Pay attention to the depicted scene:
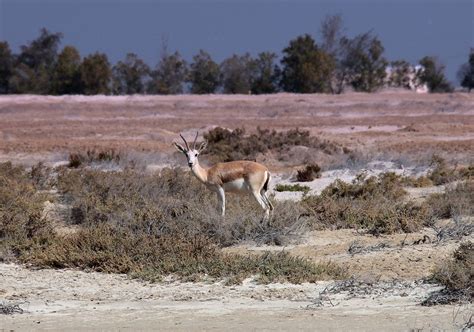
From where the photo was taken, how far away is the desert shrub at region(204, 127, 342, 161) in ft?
98.3

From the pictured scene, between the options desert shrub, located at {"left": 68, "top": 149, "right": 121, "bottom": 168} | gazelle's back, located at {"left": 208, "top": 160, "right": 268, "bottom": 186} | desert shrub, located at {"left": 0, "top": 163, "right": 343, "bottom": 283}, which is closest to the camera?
desert shrub, located at {"left": 0, "top": 163, "right": 343, "bottom": 283}

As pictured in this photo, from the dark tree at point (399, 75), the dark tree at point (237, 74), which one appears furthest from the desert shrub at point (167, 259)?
the dark tree at point (399, 75)

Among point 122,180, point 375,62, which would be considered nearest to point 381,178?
point 122,180

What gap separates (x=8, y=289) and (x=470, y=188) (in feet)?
31.9

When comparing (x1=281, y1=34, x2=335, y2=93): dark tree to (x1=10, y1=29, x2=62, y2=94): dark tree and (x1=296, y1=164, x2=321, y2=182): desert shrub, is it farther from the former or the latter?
(x1=296, y1=164, x2=321, y2=182): desert shrub

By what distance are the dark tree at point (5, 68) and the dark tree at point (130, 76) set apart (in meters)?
8.51

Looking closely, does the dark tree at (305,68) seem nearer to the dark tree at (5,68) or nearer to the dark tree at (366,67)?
the dark tree at (366,67)

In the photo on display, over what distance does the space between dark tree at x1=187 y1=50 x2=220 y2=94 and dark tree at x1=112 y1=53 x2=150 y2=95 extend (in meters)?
3.98

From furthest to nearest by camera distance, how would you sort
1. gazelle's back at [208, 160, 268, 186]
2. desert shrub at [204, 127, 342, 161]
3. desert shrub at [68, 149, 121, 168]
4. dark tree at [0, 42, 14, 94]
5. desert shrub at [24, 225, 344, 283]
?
dark tree at [0, 42, 14, 94] → desert shrub at [204, 127, 342, 161] → desert shrub at [68, 149, 121, 168] → gazelle's back at [208, 160, 268, 186] → desert shrub at [24, 225, 344, 283]

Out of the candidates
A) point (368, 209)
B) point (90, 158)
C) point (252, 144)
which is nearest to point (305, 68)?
point (252, 144)

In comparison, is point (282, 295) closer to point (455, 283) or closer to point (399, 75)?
point (455, 283)

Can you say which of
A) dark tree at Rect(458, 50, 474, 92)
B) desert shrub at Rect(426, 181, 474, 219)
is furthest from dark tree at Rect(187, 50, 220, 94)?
desert shrub at Rect(426, 181, 474, 219)

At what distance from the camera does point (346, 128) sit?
43156mm

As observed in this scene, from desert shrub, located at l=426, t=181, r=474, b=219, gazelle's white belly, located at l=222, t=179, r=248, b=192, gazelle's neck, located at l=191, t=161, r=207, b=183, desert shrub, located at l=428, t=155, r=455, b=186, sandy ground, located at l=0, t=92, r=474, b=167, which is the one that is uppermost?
gazelle's neck, located at l=191, t=161, r=207, b=183
